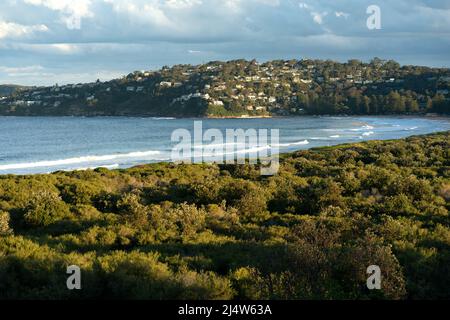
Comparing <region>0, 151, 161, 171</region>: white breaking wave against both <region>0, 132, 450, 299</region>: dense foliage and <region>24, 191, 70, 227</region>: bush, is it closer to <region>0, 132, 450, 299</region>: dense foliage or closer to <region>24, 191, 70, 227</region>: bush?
<region>0, 132, 450, 299</region>: dense foliage

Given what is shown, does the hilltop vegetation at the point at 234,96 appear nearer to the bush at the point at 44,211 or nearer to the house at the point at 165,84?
the house at the point at 165,84

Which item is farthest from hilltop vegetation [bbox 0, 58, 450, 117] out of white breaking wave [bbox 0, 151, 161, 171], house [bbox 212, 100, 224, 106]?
white breaking wave [bbox 0, 151, 161, 171]

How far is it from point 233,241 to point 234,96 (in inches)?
6447

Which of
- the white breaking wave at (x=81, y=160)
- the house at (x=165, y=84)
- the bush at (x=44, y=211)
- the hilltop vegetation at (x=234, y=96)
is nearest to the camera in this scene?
the bush at (x=44, y=211)

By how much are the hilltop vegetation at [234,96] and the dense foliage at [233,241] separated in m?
134

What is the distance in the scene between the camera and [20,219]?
34.4ft

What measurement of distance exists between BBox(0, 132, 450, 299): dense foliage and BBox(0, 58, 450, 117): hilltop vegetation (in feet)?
441

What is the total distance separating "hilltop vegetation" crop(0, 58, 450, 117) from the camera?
153 m

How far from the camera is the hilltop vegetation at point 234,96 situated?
153 meters

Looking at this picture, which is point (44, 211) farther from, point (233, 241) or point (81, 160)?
point (81, 160)

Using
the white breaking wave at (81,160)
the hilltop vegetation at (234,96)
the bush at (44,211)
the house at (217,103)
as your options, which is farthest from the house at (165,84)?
the bush at (44,211)

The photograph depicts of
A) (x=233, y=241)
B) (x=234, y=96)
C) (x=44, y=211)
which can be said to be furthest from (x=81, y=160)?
(x=234, y=96)

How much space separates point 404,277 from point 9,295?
5.19 m
